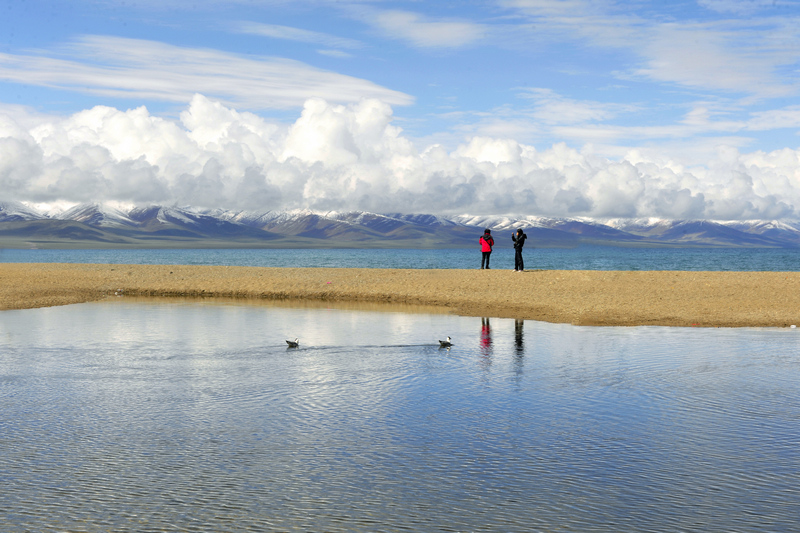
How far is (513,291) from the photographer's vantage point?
Result: 117 ft

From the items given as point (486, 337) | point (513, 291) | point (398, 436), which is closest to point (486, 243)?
point (513, 291)

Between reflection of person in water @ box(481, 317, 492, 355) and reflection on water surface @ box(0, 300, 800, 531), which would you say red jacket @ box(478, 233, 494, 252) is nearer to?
reflection of person in water @ box(481, 317, 492, 355)

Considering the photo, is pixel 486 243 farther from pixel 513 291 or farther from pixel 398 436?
pixel 398 436

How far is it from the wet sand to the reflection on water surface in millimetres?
7132

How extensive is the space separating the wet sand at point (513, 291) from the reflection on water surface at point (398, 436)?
23.4 ft

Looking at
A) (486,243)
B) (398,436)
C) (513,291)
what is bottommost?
(398,436)

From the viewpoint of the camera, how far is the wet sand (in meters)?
27.6

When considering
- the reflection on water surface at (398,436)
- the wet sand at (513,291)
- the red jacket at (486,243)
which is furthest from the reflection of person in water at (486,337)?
the red jacket at (486,243)

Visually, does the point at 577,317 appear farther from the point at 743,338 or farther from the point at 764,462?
the point at 764,462

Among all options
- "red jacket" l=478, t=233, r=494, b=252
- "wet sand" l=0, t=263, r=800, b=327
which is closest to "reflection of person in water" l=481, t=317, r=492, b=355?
"wet sand" l=0, t=263, r=800, b=327

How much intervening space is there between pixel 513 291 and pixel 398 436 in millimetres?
25391

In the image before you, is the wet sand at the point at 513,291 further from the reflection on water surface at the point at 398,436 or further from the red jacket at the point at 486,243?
the reflection on water surface at the point at 398,436

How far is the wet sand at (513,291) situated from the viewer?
27625 millimetres

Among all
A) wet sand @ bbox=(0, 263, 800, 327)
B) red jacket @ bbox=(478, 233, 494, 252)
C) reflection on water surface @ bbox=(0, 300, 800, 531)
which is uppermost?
red jacket @ bbox=(478, 233, 494, 252)
